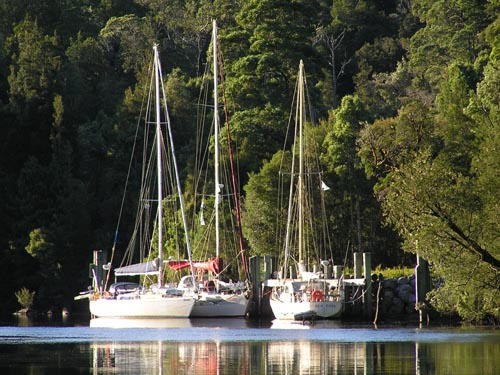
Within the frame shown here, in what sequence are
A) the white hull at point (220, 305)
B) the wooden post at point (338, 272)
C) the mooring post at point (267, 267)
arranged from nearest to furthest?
the wooden post at point (338, 272)
the mooring post at point (267, 267)
the white hull at point (220, 305)

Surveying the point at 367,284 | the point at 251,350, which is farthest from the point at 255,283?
the point at 251,350

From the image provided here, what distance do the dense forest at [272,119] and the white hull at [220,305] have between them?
19.5 feet

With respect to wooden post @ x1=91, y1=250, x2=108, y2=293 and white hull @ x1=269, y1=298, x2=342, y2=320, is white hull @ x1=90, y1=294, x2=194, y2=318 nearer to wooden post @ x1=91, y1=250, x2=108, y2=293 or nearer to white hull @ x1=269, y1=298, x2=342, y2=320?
wooden post @ x1=91, y1=250, x2=108, y2=293

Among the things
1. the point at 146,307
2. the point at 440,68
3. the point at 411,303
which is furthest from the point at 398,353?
the point at 440,68

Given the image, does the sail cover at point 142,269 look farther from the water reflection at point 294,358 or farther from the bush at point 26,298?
the water reflection at point 294,358

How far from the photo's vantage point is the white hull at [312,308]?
70.9 meters

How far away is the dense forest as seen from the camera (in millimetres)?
58875

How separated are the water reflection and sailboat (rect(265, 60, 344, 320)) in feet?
46.0

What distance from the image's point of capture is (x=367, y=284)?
7100 centimetres

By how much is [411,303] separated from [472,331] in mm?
11015

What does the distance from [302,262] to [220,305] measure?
4.93m

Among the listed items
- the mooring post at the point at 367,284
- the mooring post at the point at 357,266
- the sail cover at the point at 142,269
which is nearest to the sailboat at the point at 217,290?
the sail cover at the point at 142,269

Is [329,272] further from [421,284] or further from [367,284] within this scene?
[421,284]

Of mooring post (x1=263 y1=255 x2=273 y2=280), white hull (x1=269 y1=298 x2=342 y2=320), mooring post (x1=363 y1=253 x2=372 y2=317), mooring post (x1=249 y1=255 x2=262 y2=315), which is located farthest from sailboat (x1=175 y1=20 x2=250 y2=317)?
mooring post (x1=363 y1=253 x2=372 y2=317)
